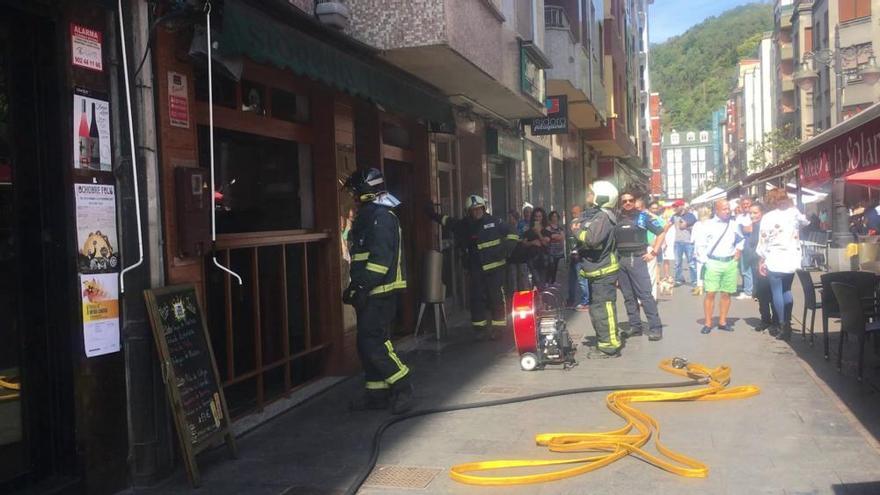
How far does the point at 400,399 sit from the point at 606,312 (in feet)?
9.49

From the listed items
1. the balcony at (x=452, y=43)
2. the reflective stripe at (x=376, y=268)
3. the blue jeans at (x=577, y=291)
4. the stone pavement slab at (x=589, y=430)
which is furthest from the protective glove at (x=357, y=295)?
the blue jeans at (x=577, y=291)

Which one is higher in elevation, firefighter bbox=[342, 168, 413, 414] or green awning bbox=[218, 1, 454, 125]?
green awning bbox=[218, 1, 454, 125]

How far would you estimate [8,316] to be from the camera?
425 cm

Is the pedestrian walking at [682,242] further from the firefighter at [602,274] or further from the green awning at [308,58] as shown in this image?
the green awning at [308,58]

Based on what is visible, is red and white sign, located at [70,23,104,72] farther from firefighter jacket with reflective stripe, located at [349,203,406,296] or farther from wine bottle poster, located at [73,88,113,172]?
firefighter jacket with reflective stripe, located at [349,203,406,296]

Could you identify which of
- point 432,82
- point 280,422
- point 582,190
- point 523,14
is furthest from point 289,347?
point 582,190

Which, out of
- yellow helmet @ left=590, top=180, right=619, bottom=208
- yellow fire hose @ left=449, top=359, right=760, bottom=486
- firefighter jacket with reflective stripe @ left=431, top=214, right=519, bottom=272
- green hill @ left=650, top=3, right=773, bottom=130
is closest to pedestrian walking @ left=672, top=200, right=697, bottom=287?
firefighter jacket with reflective stripe @ left=431, top=214, right=519, bottom=272

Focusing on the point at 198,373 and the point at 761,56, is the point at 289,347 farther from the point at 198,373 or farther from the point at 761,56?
the point at 761,56

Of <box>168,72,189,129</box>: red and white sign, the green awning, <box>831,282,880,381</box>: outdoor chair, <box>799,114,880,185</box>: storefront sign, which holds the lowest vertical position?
<box>831,282,880,381</box>: outdoor chair

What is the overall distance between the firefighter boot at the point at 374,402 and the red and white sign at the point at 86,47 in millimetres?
3242

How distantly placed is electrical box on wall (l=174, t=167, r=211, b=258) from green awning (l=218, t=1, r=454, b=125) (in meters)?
0.82

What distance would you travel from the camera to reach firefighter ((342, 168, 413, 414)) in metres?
→ 6.14

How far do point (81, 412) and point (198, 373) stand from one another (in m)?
0.74

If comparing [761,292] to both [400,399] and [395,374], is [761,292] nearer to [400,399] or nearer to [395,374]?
[400,399]
